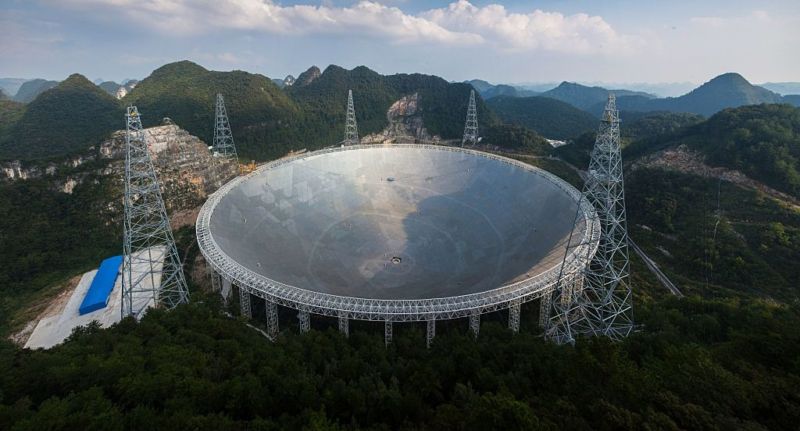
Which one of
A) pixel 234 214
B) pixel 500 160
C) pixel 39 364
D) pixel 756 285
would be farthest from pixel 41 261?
pixel 756 285

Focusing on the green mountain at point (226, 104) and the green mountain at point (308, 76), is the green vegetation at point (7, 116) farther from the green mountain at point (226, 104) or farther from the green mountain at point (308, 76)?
the green mountain at point (308, 76)

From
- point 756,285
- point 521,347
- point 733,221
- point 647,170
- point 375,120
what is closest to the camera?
point 521,347

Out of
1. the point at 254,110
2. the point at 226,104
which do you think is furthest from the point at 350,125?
the point at 226,104

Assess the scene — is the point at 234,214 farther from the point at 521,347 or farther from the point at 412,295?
the point at 521,347

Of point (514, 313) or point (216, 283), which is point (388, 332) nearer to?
point (514, 313)

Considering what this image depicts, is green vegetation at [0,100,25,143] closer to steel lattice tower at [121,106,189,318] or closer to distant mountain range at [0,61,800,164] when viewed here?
distant mountain range at [0,61,800,164]
